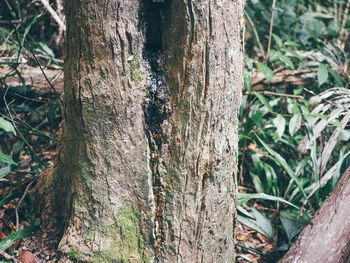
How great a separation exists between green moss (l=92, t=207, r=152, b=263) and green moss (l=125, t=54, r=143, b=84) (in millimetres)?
576

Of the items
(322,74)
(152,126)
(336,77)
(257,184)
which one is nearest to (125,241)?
(152,126)

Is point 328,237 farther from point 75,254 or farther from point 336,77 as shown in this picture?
point 336,77

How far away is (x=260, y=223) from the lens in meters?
2.00

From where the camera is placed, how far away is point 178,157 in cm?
136

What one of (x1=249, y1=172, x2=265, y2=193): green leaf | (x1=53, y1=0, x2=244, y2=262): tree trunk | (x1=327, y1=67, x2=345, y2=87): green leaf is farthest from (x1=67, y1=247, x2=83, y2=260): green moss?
(x1=327, y1=67, x2=345, y2=87): green leaf

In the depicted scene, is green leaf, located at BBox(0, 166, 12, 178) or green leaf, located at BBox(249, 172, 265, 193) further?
green leaf, located at BBox(249, 172, 265, 193)

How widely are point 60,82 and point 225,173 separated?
172 centimetres

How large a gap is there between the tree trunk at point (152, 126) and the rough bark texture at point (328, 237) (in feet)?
1.19

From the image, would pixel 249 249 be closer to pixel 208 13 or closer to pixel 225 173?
pixel 225 173

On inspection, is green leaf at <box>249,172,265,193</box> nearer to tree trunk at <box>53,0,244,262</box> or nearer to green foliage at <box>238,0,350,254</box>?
green foliage at <box>238,0,350,254</box>

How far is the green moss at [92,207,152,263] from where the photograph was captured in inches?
57.6

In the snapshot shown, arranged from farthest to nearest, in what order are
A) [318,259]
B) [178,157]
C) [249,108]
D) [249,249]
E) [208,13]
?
[249,108] < [249,249] < [318,259] < [178,157] < [208,13]

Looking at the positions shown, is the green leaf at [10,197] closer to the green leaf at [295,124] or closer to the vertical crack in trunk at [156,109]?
the vertical crack in trunk at [156,109]

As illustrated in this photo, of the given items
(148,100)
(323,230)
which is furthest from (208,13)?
(323,230)
